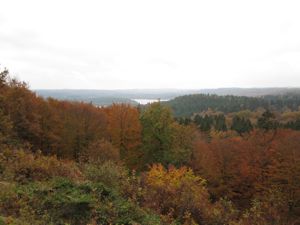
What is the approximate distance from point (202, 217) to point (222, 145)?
97.4 ft

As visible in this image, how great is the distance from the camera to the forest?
10.4m

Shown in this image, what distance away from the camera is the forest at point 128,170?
10406mm

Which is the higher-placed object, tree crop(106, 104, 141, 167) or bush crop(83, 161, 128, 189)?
bush crop(83, 161, 128, 189)

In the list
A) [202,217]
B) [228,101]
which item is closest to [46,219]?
[202,217]

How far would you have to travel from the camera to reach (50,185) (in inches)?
447

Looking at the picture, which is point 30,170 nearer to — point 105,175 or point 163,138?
point 105,175

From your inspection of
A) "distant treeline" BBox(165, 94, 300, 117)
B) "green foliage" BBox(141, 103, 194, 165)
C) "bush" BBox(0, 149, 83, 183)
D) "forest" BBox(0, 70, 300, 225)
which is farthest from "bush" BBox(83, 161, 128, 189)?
"distant treeline" BBox(165, 94, 300, 117)

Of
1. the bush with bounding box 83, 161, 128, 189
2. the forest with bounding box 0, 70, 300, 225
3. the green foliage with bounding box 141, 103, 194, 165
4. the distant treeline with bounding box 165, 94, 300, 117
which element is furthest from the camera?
the distant treeline with bounding box 165, 94, 300, 117

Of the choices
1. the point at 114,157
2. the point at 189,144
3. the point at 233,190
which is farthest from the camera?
the point at 189,144

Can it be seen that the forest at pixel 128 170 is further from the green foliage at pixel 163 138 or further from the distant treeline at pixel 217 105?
the distant treeline at pixel 217 105

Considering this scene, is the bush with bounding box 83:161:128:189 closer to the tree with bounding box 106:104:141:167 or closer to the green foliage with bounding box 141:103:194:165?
the tree with bounding box 106:104:141:167

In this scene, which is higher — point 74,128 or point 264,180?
point 74,128

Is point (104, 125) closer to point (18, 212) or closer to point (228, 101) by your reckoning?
point (18, 212)

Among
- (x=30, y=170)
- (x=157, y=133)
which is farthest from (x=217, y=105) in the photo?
(x=30, y=170)
